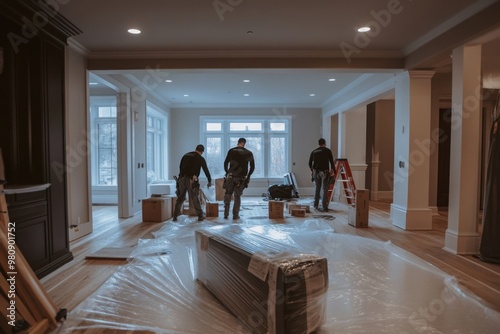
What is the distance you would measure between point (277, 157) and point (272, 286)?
7795mm

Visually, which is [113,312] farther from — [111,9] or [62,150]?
[111,9]

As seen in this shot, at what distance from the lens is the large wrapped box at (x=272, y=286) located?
1683mm

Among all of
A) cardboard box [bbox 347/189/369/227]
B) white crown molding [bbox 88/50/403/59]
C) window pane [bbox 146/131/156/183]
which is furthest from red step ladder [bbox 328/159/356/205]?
window pane [bbox 146/131/156/183]

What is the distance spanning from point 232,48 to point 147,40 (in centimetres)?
116

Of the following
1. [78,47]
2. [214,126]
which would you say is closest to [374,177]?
[214,126]

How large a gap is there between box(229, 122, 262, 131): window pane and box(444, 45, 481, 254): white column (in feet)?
20.4

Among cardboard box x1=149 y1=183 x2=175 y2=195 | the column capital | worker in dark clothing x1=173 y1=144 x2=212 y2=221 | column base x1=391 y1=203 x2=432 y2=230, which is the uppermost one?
the column capital

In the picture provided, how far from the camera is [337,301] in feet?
7.38

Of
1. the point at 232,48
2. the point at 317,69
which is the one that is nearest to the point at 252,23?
the point at 232,48

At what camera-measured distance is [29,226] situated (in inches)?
106

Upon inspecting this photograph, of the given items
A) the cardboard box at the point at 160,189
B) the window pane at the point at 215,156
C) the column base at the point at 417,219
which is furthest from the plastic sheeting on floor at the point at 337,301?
the window pane at the point at 215,156

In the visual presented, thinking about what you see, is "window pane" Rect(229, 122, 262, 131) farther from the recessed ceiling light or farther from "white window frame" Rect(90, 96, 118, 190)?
the recessed ceiling light

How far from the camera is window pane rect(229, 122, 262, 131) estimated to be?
9.37 meters

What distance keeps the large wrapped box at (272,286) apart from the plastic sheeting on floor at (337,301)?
0.45 ft
